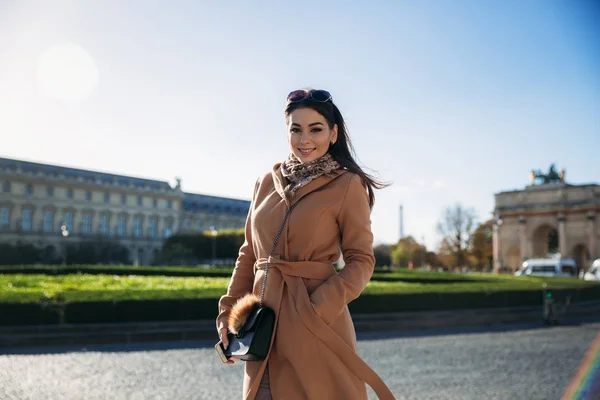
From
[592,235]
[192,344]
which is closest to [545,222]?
[592,235]

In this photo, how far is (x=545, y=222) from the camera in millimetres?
53875

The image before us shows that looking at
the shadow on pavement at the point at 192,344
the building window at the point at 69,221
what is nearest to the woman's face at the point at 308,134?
the shadow on pavement at the point at 192,344

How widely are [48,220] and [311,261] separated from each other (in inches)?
2728

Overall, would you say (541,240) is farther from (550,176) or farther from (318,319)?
(318,319)

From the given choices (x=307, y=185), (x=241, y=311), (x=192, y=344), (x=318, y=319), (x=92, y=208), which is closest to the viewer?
(x=318, y=319)

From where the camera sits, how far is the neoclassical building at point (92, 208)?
62562 mm

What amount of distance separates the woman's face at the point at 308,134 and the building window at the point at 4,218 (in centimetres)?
6610

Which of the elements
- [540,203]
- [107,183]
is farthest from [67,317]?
[107,183]

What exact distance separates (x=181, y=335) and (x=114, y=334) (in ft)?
3.47

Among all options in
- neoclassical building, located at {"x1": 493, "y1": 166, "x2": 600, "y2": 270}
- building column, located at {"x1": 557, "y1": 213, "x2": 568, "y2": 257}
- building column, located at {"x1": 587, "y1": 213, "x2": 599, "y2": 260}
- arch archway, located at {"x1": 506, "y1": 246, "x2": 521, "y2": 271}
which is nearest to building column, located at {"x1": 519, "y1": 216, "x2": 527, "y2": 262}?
neoclassical building, located at {"x1": 493, "y1": 166, "x2": 600, "y2": 270}

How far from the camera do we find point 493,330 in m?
11.8

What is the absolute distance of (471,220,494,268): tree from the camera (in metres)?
68.2

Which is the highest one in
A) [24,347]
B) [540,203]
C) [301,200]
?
[540,203]

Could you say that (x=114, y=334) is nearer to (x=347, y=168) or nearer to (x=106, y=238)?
(x=347, y=168)
